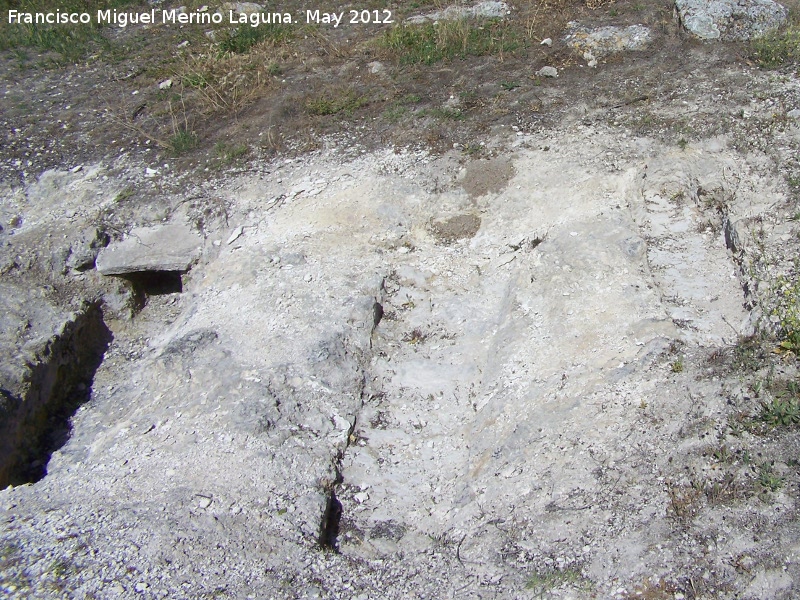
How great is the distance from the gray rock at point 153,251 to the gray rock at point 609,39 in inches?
221

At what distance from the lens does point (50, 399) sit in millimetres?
6477

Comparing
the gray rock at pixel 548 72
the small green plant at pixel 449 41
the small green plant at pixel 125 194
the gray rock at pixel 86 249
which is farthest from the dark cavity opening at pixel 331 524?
the small green plant at pixel 449 41

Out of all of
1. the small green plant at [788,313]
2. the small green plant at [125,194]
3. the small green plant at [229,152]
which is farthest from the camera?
the small green plant at [229,152]

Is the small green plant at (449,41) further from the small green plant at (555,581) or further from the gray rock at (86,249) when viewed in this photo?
the small green plant at (555,581)

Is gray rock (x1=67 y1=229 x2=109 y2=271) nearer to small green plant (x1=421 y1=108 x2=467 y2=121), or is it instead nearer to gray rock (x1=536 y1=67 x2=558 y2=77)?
small green plant (x1=421 y1=108 x2=467 y2=121)

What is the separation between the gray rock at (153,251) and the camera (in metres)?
7.38

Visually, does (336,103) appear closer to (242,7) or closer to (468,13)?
(468,13)

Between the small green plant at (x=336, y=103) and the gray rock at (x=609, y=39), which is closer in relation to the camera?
the small green plant at (x=336, y=103)

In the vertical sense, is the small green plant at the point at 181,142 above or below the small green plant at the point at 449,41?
below

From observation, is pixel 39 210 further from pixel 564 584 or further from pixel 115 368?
pixel 564 584

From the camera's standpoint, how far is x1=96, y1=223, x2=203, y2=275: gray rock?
24.2 feet

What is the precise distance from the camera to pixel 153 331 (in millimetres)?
7297

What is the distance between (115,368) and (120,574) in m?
3.03

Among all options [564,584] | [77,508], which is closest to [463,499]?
[564,584]
